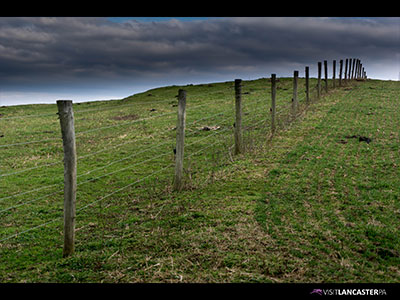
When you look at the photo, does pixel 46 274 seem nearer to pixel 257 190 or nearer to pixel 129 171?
pixel 257 190

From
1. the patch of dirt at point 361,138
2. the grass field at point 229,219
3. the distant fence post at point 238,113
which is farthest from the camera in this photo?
the patch of dirt at point 361,138

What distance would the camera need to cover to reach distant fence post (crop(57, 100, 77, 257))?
15.3ft

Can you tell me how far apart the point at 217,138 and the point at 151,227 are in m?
8.97

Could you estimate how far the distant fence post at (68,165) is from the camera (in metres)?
4.67

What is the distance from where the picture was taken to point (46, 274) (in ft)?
14.6

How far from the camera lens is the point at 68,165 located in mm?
4793

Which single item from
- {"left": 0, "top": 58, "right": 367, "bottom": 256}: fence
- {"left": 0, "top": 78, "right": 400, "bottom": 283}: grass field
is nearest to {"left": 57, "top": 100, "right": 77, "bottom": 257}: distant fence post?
{"left": 0, "top": 58, "right": 367, "bottom": 256}: fence
